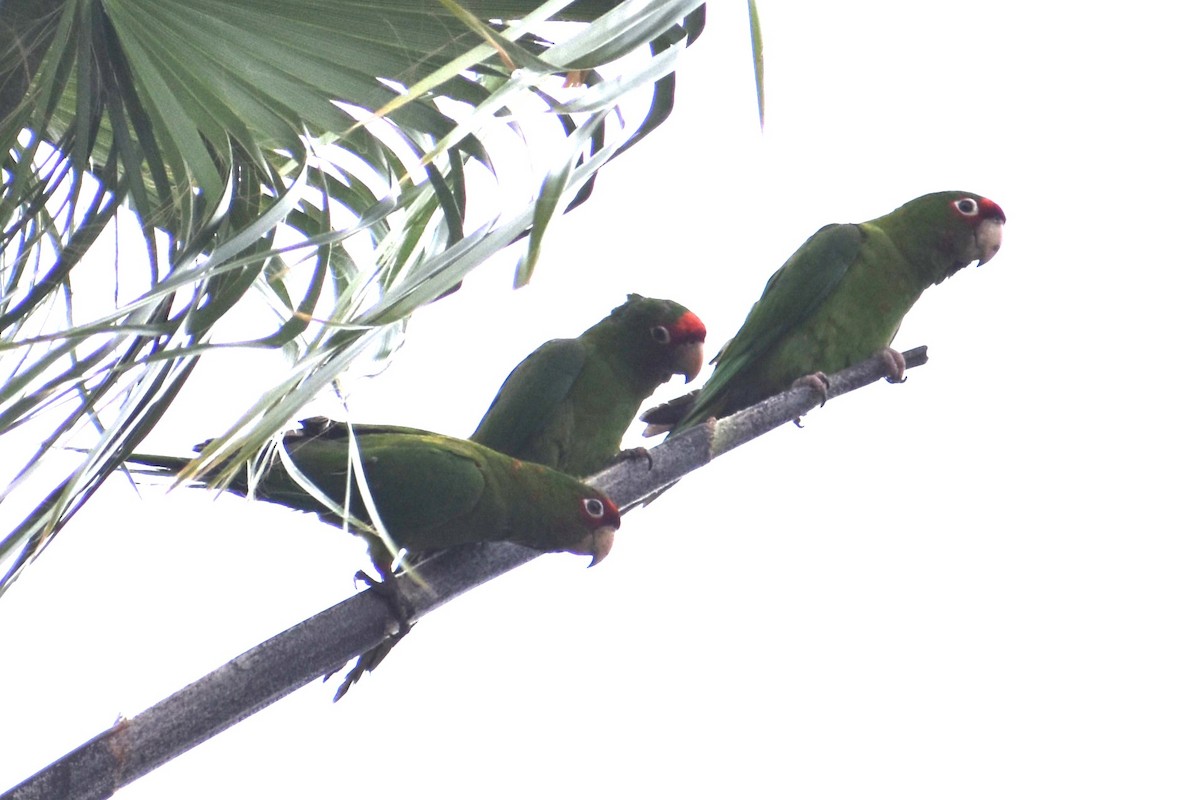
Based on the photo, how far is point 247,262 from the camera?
42.9 inches

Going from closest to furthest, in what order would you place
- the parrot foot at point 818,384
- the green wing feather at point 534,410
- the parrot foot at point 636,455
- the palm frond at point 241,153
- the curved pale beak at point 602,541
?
1. the palm frond at point 241,153
2. the parrot foot at point 636,455
3. the curved pale beak at point 602,541
4. the parrot foot at point 818,384
5. the green wing feather at point 534,410

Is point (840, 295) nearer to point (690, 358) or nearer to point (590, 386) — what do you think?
point (690, 358)

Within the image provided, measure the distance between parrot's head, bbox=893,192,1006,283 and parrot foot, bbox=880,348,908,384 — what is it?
496 millimetres

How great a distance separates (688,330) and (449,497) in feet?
2.92

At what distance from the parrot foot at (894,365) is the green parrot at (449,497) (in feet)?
2.17

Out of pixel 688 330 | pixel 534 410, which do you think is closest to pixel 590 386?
pixel 534 410

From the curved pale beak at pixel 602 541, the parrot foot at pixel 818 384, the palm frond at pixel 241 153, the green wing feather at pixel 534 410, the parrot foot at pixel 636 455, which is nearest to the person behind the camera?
the palm frond at pixel 241 153

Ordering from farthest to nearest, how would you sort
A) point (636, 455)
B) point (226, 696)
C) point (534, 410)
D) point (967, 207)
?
point (967, 207), point (534, 410), point (636, 455), point (226, 696)

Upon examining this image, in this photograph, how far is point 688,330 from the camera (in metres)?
2.53

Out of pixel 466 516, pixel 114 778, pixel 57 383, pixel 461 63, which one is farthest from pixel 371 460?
pixel 461 63

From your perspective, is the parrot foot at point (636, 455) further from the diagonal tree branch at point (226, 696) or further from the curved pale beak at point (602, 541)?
the diagonal tree branch at point (226, 696)

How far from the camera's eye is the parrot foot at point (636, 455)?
173cm

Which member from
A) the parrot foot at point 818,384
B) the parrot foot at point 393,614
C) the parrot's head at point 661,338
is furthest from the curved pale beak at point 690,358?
the parrot foot at point 393,614

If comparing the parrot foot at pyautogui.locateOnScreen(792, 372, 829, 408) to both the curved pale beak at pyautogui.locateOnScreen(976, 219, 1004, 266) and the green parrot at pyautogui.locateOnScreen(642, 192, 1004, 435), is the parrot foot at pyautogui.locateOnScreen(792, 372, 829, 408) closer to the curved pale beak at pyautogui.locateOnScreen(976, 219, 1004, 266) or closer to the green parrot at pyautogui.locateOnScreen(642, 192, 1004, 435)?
the green parrot at pyautogui.locateOnScreen(642, 192, 1004, 435)
